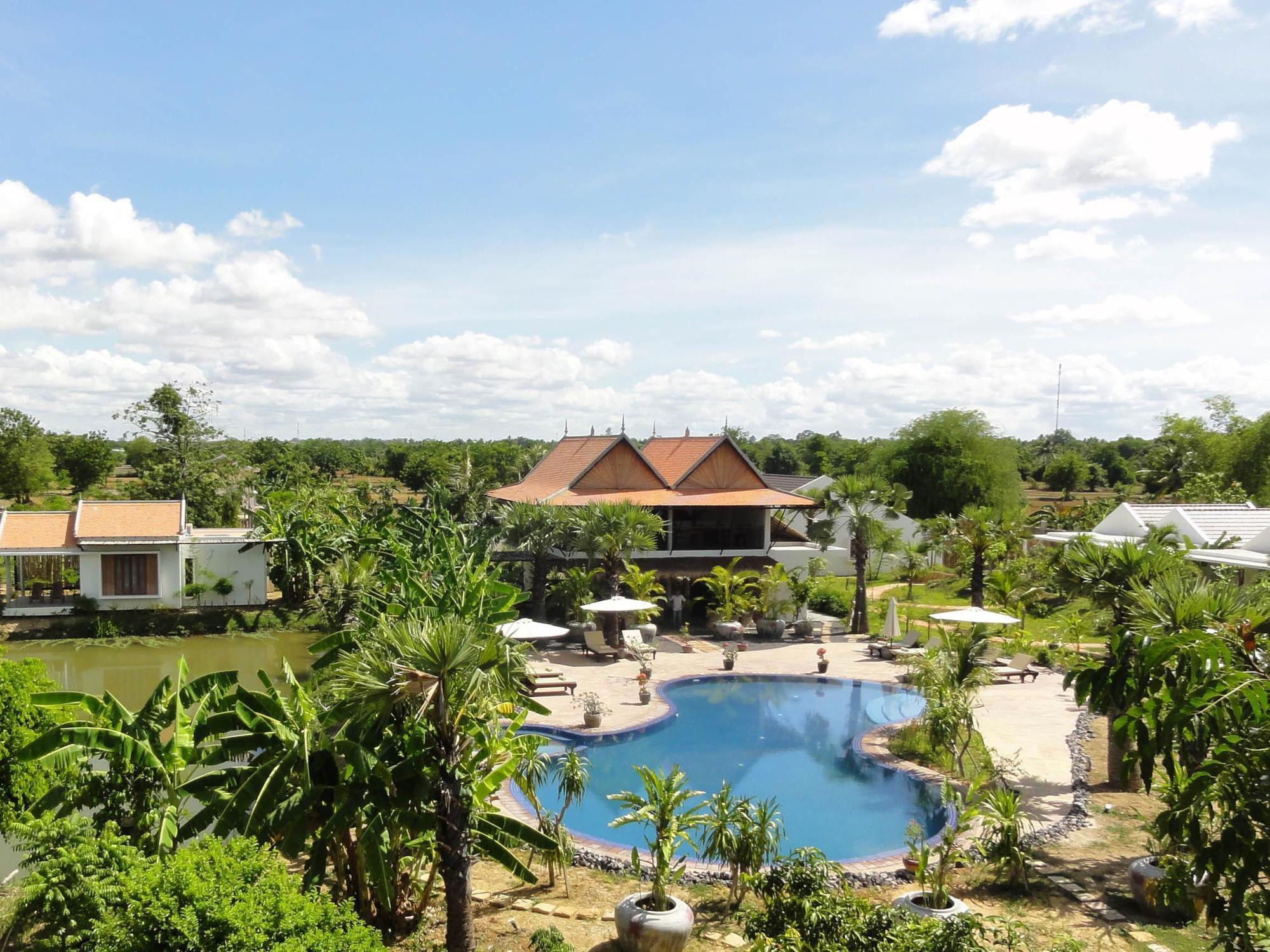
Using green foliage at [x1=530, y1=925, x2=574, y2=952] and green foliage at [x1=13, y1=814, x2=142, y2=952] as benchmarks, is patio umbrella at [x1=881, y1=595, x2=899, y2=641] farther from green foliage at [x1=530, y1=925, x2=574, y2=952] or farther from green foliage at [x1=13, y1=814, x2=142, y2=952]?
green foliage at [x1=13, y1=814, x2=142, y2=952]

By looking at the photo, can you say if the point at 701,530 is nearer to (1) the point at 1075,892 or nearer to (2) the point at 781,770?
(2) the point at 781,770

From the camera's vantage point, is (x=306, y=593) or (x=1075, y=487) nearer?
(x=306, y=593)

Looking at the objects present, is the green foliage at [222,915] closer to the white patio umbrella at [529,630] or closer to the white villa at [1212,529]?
the white patio umbrella at [529,630]

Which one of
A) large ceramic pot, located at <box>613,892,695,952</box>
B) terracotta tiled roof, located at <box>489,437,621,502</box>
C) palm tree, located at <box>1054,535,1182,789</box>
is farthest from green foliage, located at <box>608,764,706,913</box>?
terracotta tiled roof, located at <box>489,437,621,502</box>

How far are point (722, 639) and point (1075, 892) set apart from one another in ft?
54.3

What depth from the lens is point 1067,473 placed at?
76.2m

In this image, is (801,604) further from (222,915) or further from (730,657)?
(222,915)

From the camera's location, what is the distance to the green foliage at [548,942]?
893 cm

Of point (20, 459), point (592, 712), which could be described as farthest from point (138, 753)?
point (20, 459)

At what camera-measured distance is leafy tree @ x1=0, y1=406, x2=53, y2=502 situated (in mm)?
48531

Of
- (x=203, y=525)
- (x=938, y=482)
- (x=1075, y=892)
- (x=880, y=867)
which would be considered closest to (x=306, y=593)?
(x=203, y=525)

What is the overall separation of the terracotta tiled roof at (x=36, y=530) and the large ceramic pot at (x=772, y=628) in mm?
21540

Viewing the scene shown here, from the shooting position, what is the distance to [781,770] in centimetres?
1659

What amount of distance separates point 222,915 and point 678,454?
1137 inches
